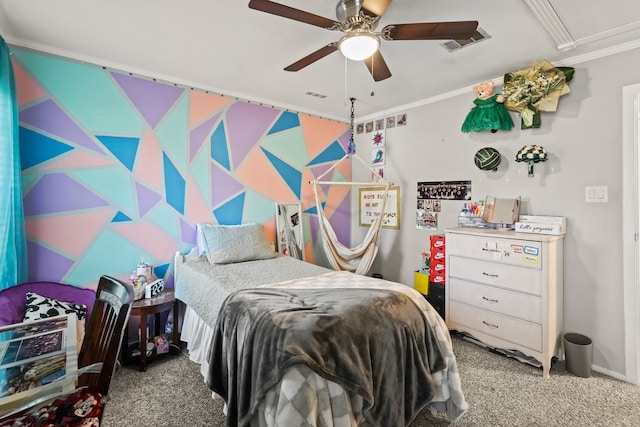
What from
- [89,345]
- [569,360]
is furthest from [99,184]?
[569,360]

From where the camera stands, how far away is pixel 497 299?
2363mm

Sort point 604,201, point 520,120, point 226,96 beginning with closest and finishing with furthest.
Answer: point 604,201, point 520,120, point 226,96

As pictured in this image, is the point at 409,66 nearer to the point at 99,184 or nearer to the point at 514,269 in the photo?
the point at 514,269

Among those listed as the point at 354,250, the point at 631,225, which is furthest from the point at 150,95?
the point at 631,225

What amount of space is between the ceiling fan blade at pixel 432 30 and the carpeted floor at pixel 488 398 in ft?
6.67

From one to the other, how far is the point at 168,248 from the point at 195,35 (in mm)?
1721

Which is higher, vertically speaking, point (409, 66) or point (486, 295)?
point (409, 66)

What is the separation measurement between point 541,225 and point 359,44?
1.98 meters

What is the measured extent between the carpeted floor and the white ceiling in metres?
2.29

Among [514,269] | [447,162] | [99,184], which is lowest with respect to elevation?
[514,269]

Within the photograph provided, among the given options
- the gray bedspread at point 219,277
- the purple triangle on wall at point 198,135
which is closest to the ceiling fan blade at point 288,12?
the gray bedspread at point 219,277

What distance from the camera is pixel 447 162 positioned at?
10.3 feet

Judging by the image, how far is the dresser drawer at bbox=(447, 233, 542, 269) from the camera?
7.15 ft

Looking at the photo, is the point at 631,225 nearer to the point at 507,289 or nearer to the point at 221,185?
the point at 507,289
